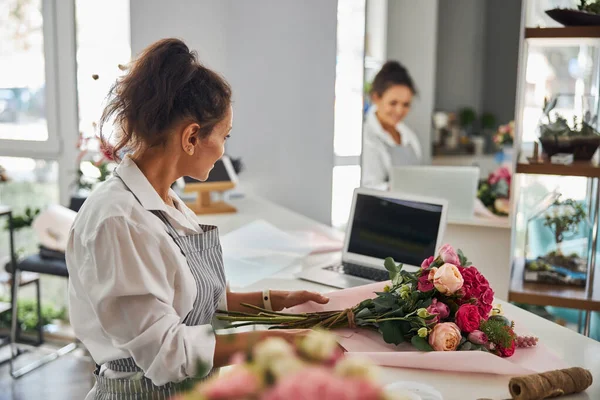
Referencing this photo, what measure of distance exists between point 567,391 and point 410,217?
91 centimetres

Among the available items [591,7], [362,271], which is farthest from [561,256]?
[591,7]

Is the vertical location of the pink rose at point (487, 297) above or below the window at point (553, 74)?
below

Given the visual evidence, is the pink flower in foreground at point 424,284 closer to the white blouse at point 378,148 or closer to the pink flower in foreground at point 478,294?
the pink flower in foreground at point 478,294

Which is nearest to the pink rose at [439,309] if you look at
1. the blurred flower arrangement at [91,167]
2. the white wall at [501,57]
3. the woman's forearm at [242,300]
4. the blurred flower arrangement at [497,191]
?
the woman's forearm at [242,300]

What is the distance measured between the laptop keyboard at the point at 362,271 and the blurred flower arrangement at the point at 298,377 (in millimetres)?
1540

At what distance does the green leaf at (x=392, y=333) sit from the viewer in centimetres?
144

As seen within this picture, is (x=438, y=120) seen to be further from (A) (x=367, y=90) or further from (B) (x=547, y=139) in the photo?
(B) (x=547, y=139)

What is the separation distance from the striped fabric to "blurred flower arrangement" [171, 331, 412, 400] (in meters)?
0.83

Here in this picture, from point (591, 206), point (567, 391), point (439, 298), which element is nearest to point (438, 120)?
point (591, 206)

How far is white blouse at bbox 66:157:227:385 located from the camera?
1.19m

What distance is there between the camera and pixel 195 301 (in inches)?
54.8

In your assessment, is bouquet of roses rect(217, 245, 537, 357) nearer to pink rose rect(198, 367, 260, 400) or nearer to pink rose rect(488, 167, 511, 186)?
pink rose rect(198, 367, 260, 400)

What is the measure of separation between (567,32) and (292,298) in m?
1.25

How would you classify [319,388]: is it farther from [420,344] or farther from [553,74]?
[553,74]
